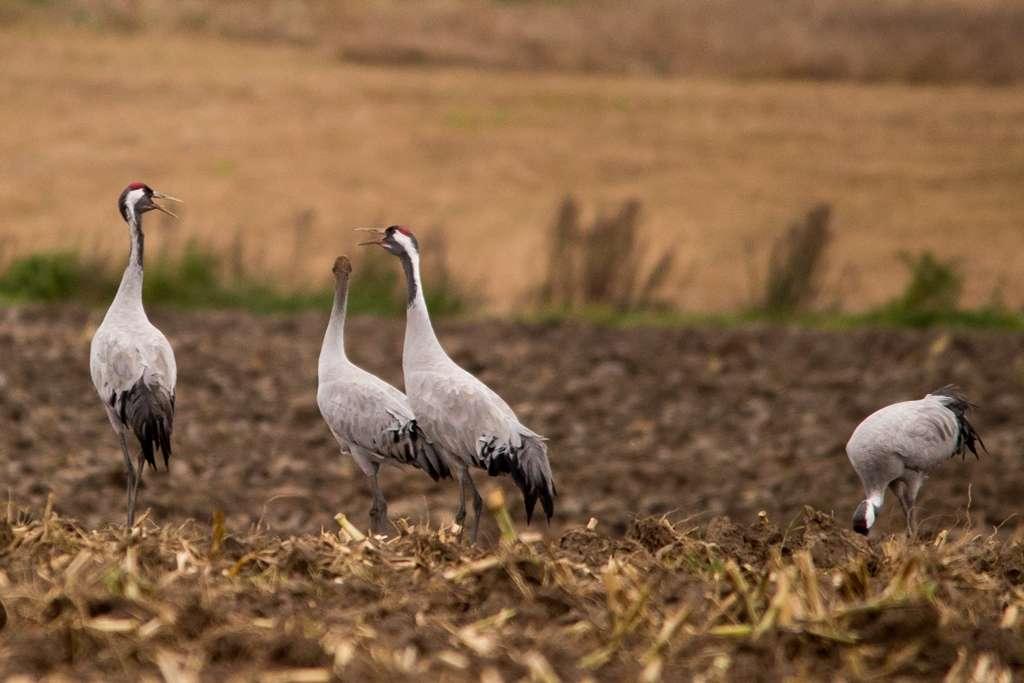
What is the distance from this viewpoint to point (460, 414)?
672 cm

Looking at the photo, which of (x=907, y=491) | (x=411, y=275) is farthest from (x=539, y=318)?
(x=411, y=275)

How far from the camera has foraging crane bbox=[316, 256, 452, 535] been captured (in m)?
7.25

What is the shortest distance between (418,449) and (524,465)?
2.05ft

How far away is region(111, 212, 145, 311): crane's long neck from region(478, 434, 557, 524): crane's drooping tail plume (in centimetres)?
147

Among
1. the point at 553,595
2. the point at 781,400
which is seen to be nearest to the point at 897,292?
the point at 781,400

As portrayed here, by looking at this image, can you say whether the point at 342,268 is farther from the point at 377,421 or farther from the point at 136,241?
the point at 136,241

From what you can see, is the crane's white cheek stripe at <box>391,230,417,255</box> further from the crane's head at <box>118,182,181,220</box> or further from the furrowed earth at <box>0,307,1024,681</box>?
the furrowed earth at <box>0,307,1024,681</box>

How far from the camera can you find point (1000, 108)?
31469mm

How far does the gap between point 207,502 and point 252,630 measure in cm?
487

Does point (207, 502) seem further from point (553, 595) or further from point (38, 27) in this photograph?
point (38, 27)

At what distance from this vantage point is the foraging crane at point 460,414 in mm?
6734

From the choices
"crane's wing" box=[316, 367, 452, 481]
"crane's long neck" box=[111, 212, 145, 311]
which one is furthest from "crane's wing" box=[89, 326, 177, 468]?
"crane's wing" box=[316, 367, 452, 481]

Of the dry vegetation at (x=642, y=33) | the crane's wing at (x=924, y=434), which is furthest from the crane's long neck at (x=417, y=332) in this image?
the dry vegetation at (x=642, y=33)

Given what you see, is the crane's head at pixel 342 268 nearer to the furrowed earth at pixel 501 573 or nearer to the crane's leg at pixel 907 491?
the furrowed earth at pixel 501 573
